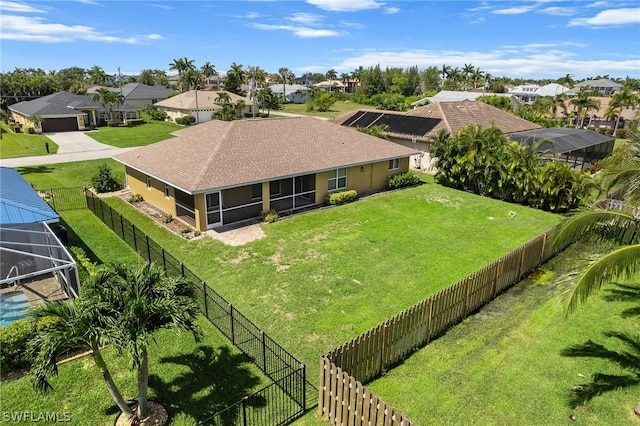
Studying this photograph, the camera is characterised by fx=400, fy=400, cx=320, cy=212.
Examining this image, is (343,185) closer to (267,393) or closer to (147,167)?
(147,167)

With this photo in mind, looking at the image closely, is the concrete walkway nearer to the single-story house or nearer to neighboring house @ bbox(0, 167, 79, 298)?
neighboring house @ bbox(0, 167, 79, 298)

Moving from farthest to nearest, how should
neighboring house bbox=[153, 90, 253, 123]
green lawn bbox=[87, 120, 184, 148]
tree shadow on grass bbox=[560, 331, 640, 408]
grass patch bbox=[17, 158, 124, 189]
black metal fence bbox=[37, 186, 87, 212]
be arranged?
neighboring house bbox=[153, 90, 253, 123]
green lawn bbox=[87, 120, 184, 148]
grass patch bbox=[17, 158, 124, 189]
black metal fence bbox=[37, 186, 87, 212]
tree shadow on grass bbox=[560, 331, 640, 408]

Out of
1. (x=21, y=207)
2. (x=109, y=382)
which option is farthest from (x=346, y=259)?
(x=21, y=207)

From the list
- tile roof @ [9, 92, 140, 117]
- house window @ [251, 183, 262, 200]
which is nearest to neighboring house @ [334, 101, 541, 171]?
house window @ [251, 183, 262, 200]

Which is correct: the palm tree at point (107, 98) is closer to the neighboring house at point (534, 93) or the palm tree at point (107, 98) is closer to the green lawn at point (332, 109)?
the green lawn at point (332, 109)

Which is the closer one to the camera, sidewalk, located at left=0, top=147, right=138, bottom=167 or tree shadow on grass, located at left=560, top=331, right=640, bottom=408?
tree shadow on grass, located at left=560, top=331, right=640, bottom=408

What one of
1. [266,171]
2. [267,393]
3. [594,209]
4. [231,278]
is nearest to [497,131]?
[266,171]
